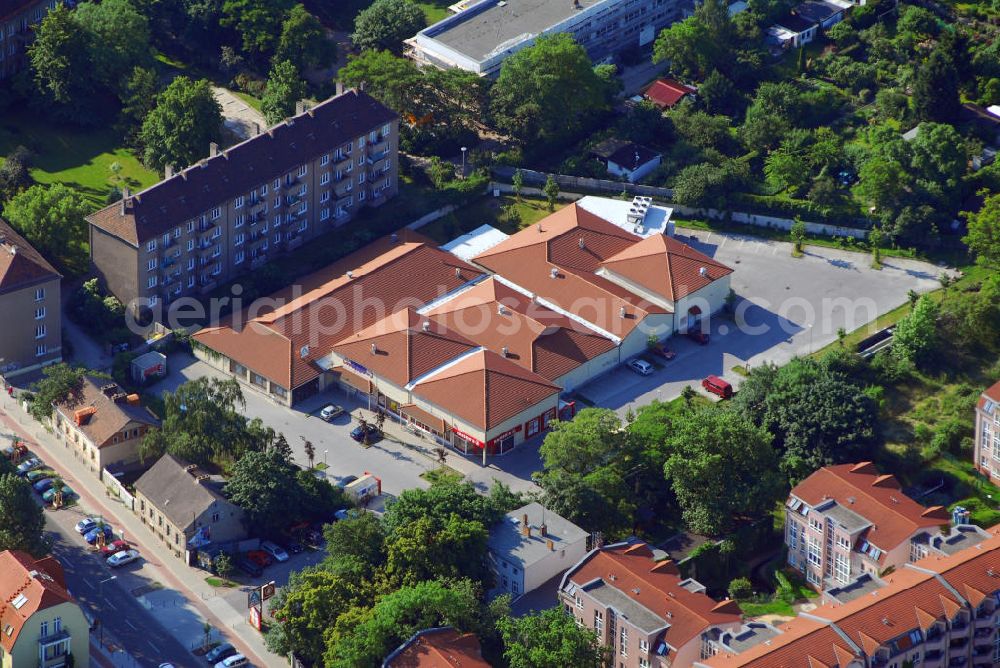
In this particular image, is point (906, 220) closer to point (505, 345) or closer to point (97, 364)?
point (505, 345)

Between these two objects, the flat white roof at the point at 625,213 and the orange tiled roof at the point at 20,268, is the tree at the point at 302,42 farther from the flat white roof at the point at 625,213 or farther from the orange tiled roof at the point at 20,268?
the orange tiled roof at the point at 20,268

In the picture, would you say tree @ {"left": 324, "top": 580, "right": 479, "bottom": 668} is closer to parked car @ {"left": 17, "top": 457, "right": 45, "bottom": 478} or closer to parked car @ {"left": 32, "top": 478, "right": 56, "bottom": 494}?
parked car @ {"left": 32, "top": 478, "right": 56, "bottom": 494}

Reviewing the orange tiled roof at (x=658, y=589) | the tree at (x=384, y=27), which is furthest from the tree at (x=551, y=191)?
the orange tiled roof at (x=658, y=589)

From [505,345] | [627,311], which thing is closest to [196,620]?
[505,345]

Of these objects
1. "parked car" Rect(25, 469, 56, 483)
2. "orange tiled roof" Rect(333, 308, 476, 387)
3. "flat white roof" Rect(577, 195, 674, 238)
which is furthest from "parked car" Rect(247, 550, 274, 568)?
"flat white roof" Rect(577, 195, 674, 238)

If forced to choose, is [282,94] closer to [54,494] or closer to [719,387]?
[54,494]

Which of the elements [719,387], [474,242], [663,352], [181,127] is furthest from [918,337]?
[181,127]

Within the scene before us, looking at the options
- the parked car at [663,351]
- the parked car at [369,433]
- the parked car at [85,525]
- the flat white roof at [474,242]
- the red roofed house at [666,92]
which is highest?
the red roofed house at [666,92]
